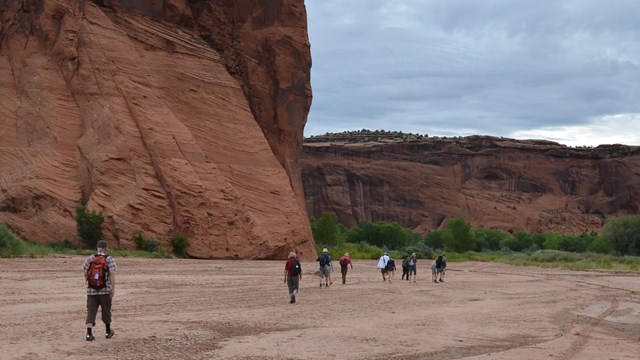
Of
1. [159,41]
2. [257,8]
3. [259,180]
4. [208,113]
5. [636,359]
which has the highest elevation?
[257,8]

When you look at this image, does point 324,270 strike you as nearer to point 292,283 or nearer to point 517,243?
point 292,283

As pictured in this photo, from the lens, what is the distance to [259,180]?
122ft

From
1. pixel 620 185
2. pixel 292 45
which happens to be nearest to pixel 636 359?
pixel 292 45

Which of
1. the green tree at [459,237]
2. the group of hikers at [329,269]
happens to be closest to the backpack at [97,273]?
the group of hikers at [329,269]

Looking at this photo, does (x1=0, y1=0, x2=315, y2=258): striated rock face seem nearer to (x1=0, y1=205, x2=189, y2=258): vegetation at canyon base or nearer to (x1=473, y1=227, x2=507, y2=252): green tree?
(x1=0, y1=205, x2=189, y2=258): vegetation at canyon base

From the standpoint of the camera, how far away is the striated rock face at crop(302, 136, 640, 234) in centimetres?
10281

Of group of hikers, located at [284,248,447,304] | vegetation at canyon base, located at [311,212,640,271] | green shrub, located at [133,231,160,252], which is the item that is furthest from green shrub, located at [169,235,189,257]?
vegetation at canyon base, located at [311,212,640,271]

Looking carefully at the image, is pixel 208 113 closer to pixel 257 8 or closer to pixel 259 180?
pixel 259 180

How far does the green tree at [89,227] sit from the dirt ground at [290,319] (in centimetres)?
293

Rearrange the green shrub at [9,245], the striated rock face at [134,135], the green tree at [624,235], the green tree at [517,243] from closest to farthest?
the green shrub at [9,245], the striated rock face at [134,135], the green tree at [624,235], the green tree at [517,243]

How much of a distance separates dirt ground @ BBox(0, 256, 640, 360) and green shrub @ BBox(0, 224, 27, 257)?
52.0 inches

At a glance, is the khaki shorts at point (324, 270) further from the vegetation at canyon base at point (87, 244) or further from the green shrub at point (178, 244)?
the green shrub at point (178, 244)

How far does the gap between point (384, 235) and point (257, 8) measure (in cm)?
3854

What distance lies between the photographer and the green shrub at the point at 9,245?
81.7 ft
